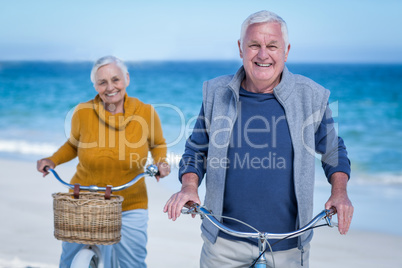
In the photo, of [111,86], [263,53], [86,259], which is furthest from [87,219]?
[263,53]

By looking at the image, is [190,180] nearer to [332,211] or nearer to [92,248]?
[332,211]

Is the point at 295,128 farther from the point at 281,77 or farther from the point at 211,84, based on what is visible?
the point at 211,84

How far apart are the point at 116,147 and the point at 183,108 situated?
1702 centimetres

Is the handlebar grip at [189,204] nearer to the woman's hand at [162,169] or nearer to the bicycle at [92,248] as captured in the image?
the bicycle at [92,248]

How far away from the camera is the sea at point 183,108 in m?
10.5

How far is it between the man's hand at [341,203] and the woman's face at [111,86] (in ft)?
5.92

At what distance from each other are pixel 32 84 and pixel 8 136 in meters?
14.5

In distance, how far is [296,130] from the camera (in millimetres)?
2619

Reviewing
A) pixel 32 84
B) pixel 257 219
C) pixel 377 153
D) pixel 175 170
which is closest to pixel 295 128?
pixel 257 219

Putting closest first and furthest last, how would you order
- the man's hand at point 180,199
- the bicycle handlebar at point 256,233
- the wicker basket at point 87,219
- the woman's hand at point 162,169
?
the bicycle handlebar at point 256,233 → the man's hand at point 180,199 → the wicker basket at point 87,219 → the woman's hand at point 162,169

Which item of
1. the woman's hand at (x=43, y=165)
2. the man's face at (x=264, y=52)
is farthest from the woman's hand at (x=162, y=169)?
the man's face at (x=264, y=52)

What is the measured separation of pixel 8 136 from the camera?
1409cm

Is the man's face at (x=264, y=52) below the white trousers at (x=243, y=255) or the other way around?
the other way around

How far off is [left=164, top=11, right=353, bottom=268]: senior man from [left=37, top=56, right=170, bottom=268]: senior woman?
121cm
